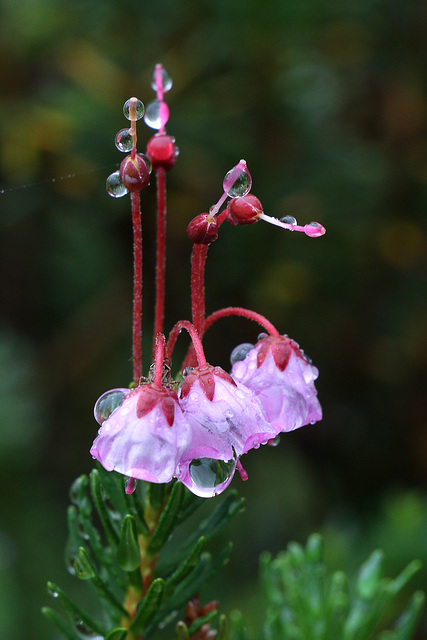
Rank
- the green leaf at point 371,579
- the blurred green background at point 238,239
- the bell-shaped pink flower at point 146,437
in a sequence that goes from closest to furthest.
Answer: the bell-shaped pink flower at point 146,437, the green leaf at point 371,579, the blurred green background at point 238,239

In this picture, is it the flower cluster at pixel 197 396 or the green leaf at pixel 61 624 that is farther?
the green leaf at pixel 61 624

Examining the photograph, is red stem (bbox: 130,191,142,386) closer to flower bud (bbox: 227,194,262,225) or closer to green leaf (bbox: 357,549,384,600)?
flower bud (bbox: 227,194,262,225)

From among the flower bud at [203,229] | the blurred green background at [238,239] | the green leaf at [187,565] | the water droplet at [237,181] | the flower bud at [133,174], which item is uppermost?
the blurred green background at [238,239]

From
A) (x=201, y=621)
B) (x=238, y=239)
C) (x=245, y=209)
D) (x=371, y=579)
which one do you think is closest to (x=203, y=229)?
(x=245, y=209)

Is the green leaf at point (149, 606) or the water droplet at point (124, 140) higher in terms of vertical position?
the water droplet at point (124, 140)

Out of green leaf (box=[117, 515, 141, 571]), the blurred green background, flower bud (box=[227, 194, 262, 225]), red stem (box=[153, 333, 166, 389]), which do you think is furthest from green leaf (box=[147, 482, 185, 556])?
the blurred green background

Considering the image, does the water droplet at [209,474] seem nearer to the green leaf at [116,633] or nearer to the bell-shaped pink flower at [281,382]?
the bell-shaped pink flower at [281,382]

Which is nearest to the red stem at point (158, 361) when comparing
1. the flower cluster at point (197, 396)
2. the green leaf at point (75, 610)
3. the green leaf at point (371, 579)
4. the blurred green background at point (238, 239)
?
the flower cluster at point (197, 396)

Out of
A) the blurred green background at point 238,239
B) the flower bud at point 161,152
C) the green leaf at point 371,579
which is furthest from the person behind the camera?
the blurred green background at point 238,239

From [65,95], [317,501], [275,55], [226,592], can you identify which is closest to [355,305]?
[317,501]
